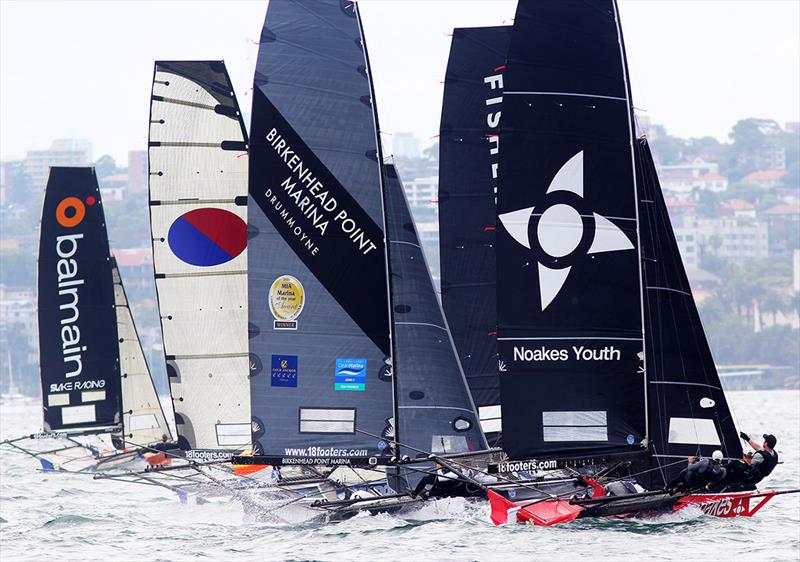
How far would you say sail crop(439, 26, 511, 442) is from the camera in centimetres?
2189

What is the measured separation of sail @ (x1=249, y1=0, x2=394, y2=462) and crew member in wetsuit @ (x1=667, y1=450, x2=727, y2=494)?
11.2 ft

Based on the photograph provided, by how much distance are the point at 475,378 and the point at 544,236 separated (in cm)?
478

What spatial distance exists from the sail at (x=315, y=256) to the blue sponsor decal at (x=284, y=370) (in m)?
0.01

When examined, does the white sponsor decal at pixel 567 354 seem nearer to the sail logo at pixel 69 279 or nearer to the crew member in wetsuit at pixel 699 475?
the crew member in wetsuit at pixel 699 475

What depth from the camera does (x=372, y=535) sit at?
17.9 meters

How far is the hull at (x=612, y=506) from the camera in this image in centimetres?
1694

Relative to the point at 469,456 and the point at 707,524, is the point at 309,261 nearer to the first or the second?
the point at 469,456

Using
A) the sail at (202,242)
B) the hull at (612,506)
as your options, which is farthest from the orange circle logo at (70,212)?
the hull at (612,506)

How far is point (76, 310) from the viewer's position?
28094 mm

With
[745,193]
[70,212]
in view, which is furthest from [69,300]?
[745,193]

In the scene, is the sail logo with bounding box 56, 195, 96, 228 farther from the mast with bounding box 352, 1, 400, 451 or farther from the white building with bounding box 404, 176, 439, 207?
the white building with bounding box 404, 176, 439, 207

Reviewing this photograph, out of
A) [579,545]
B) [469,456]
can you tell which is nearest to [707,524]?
[579,545]

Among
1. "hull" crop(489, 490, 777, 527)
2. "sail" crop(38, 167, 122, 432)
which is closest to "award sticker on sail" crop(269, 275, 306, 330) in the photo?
"hull" crop(489, 490, 777, 527)

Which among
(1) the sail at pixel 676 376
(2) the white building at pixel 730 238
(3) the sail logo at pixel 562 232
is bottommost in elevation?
(1) the sail at pixel 676 376
